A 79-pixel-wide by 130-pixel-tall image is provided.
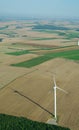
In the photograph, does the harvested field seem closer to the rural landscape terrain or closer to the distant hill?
the rural landscape terrain

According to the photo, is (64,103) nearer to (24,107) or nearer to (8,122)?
(24,107)

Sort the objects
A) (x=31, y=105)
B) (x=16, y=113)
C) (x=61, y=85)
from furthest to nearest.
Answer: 1. (x=61, y=85)
2. (x=31, y=105)
3. (x=16, y=113)

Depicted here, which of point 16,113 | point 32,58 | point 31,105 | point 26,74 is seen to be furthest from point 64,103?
point 32,58

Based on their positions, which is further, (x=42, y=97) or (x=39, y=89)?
(x=39, y=89)

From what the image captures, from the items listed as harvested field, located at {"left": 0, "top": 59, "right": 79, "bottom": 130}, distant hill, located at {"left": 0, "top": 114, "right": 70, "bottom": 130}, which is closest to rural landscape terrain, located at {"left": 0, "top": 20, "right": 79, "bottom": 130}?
harvested field, located at {"left": 0, "top": 59, "right": 79, "bottom": 130}

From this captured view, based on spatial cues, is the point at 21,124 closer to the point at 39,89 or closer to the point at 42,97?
the point at 42,97

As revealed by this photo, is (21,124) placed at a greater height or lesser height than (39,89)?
greater

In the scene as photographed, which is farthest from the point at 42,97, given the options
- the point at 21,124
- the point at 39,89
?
the point at 21,124

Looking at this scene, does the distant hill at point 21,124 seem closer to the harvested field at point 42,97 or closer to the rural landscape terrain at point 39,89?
the rural landscape terrain at point 39,89
